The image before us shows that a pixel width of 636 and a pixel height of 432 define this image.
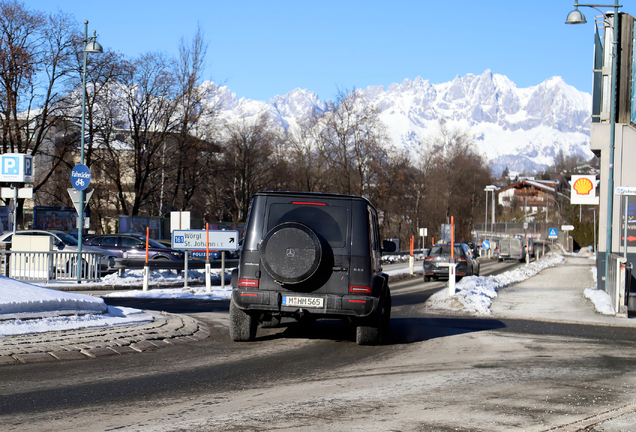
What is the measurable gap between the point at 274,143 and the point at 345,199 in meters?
66.4

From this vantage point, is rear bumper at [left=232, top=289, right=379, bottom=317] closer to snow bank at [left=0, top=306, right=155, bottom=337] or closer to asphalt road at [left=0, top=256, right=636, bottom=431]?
asphalt road at [left=0, top=256, right=636, bottom=431]

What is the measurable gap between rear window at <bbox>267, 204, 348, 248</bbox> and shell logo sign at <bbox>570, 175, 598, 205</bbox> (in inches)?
616

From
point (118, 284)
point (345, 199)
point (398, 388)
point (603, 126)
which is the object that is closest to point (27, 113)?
point (118, 284)

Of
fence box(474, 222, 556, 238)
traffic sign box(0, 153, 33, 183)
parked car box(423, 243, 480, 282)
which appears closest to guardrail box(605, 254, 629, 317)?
parked car box(423, 243, 480, 282)

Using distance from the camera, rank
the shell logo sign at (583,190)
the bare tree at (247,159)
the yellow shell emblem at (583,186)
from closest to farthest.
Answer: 1. the shell logo sign at (583,190)
2. the yellow shell emblem at (583,186)
3. the bare tree at (247,159)

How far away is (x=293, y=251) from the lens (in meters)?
9.05

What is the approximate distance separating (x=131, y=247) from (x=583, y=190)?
1899 cm

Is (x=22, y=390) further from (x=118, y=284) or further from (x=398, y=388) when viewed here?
(x=118, y=284)

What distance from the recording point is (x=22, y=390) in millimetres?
6457

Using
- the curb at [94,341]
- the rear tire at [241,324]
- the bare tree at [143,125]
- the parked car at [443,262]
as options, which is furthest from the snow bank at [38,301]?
the bare tree at [143,125]

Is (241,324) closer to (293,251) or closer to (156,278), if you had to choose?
(293,251)

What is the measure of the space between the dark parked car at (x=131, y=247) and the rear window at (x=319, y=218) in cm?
2159

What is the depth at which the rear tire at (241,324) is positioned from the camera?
9992 mm

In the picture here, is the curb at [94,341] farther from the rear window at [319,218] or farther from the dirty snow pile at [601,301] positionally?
the dirty snow pile at [601,301]
